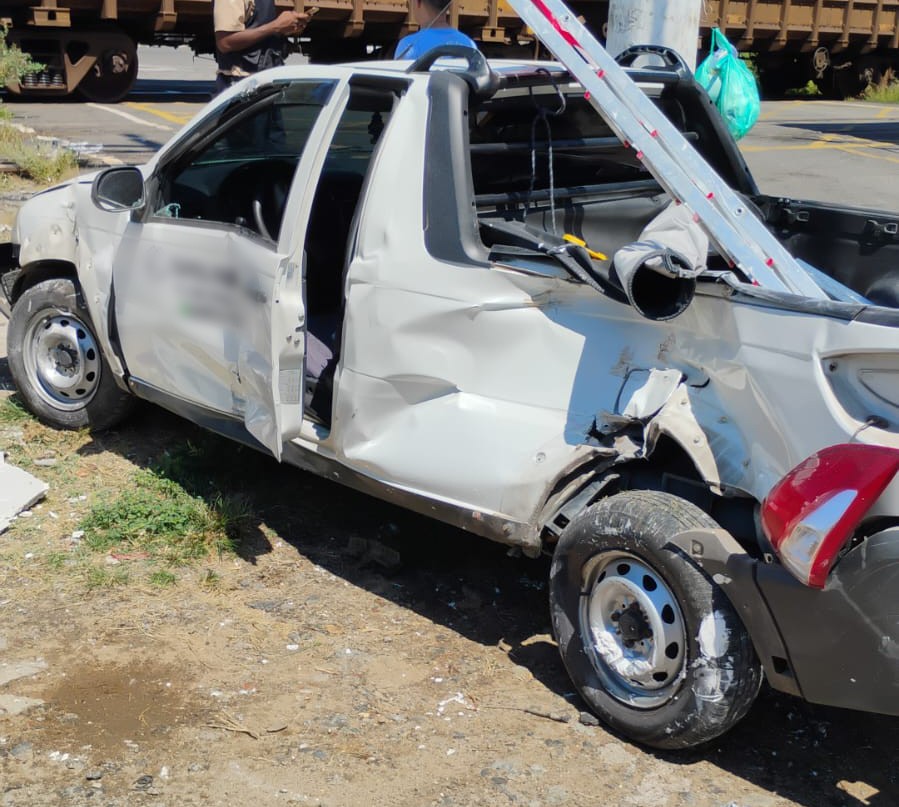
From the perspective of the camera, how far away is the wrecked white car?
291 centimetres

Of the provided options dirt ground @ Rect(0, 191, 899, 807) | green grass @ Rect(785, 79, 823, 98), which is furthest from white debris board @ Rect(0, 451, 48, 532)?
green grass @ Rect(785, 79, 823, 98)

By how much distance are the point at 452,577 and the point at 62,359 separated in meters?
2.31

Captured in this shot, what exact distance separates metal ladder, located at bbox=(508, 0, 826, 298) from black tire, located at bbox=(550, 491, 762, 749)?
2.26 ft

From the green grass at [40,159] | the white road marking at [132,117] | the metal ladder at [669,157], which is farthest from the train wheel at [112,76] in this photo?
the metal ladder at [669,157]

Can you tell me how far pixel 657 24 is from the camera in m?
6.58

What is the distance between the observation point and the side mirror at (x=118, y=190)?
476cm

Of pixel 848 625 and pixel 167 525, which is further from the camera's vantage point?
pixel 167 525

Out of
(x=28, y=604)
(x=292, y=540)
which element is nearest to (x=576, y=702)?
(x=292, y=540)

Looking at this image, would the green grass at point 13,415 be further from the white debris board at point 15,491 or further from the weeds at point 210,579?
the weeds at point 210,579

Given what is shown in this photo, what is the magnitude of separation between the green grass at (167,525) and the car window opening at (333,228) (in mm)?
687

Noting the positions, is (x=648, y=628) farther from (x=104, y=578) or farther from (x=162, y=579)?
(x=104, y=578)

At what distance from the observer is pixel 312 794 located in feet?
10.4

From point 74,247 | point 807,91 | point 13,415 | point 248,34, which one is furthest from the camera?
point 807,91

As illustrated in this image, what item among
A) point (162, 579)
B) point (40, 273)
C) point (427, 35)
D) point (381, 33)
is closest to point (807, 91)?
point (381, 33)
